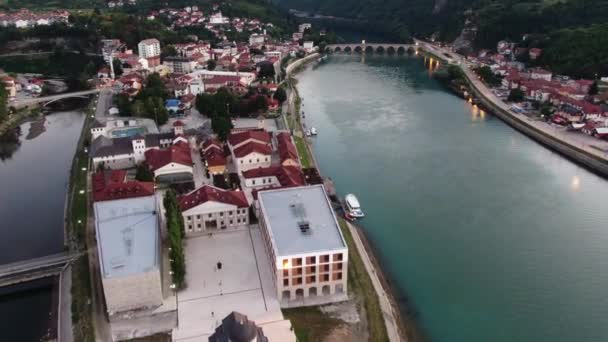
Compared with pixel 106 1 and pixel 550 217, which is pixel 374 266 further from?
pixel 106 1

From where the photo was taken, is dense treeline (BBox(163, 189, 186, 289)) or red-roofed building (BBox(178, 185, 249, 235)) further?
red-roofed building (BBox(178, 185, 249, 235))

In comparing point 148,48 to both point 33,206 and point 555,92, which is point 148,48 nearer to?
point 33,206

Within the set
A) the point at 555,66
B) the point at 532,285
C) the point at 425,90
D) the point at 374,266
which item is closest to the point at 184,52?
the point at 425,90

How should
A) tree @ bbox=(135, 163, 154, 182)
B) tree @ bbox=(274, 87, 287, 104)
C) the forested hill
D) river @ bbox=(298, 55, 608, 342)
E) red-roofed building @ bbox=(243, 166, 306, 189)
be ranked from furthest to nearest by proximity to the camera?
the forested hill → tree @ bbox=(274, 87, 287, 104) → red-roofed building @ bbox=(243, 166, 306, 189) → tree @ bbox=(135, 163, 154, 182) → river @ bbox=(298, 55, 608, 342)

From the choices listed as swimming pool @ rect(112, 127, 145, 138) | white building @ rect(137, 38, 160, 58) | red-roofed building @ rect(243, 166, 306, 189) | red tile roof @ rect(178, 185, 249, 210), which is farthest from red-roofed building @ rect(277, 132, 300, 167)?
white building @ rect(137, 38, 160, 58)

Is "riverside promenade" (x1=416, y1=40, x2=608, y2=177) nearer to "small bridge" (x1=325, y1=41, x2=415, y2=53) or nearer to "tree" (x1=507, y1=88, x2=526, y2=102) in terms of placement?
"tree" (x1=507, y1=88, x2=526, y2=102)

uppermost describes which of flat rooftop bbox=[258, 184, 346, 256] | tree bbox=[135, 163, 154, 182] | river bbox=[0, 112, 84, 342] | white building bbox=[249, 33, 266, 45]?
white building bbox=[249, 33, 266, 45]

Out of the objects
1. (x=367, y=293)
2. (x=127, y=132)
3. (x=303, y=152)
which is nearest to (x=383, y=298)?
(x=367, y=293)
